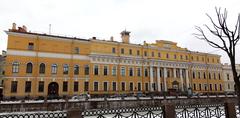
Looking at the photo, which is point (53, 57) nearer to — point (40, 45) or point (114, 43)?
point (40, 45)

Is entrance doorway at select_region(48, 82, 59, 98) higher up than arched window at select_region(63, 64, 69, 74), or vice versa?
arched window at select_region(63, 64, 69, 74)

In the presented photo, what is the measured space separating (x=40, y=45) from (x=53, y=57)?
300cm

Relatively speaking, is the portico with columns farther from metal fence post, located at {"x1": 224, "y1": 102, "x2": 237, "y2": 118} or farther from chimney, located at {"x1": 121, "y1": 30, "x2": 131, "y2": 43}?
metal fence post, located at {"x1": 224, "y1": 102, "x2": 237, "y2": 118}

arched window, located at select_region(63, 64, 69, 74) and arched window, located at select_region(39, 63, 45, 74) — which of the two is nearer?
arched window, located at select_region(39, 63, 45, 74)

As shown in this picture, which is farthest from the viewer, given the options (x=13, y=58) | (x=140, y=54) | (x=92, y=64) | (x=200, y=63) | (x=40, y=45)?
(x=200, y=63)

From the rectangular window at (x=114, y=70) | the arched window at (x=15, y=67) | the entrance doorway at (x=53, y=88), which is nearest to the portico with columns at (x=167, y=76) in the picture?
the rectangular window at (x=114, y=70)

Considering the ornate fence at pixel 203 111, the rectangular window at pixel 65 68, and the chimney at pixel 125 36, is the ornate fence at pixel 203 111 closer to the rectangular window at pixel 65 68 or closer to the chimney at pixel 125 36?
the rectangular window at pixel 65 68

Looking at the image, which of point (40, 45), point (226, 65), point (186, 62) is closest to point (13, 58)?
point (40, 45)

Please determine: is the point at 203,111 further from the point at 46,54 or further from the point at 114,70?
the point at 46,54

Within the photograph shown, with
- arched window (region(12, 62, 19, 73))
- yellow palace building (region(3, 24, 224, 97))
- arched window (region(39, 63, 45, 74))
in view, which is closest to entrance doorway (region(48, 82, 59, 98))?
yellow palace building (region(3, 24, 224, 97))

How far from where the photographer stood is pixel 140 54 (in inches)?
1807

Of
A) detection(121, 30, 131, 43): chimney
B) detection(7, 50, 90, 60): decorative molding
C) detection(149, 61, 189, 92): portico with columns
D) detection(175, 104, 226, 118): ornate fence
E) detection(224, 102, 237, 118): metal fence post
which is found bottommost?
detection(175, 104, 226, 118): ornate fence

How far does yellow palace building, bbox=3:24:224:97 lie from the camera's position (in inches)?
1332

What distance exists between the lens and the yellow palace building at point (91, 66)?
33844 mm
